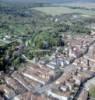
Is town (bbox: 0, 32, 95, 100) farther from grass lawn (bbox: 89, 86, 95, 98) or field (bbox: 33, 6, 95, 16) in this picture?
field (bbox: 33, 6, 95, 16)

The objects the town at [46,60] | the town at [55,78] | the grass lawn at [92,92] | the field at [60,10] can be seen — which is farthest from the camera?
the field at [60,10]

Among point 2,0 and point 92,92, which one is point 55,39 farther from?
point 2,0

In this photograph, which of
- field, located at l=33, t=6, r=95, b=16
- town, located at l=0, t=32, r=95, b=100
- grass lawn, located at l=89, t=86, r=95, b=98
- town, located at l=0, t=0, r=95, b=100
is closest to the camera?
town, located at l=0, t=32, r=95, b=100

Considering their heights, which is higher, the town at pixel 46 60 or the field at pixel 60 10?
the field at pixel 60 10

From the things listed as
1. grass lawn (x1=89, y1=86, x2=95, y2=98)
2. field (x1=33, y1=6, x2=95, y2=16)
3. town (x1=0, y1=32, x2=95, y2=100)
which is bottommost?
grass lawn (x1=89, y1=86, x2=95, y2=98)

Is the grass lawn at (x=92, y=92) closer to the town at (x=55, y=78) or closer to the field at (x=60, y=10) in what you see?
the town at (x=55, y=78)

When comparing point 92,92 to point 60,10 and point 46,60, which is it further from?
point 60,10

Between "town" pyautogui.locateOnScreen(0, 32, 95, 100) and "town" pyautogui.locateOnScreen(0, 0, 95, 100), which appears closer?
"town" pyautogui.locateOnScreen(0, 32, 95, 100)

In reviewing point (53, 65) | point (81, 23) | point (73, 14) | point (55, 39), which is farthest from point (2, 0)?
point (53, 65)

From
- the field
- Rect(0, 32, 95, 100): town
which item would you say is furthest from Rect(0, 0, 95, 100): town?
the field

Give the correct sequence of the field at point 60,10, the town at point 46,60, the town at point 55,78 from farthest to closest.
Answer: the field at point 60,10, the town at point 46,60, the town at point 55,78

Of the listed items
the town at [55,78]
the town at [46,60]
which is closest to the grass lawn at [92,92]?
the town at [46,60]
